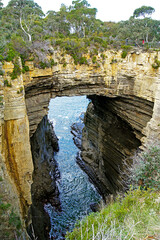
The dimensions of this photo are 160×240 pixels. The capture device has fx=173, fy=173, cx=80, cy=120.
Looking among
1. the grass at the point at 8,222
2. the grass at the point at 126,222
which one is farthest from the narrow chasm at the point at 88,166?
the grass at the point at 126,222

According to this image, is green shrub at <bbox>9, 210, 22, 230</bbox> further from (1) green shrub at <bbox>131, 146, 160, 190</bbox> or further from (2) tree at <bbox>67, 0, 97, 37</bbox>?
(2) tree at <bbox>67, 0, 97, 37</bbox>

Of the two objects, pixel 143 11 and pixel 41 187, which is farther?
pixel 143 11

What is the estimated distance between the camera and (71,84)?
1143cm

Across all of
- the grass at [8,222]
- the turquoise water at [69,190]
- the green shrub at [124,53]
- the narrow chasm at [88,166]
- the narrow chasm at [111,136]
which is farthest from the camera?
the turquoise water at [69,190]

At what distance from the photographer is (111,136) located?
583 inches

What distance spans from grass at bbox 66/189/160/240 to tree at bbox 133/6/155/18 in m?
25.4

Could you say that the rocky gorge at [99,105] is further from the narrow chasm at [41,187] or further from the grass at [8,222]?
the grass at [8,222]

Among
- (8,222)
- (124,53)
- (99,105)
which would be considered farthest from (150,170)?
(99,105)

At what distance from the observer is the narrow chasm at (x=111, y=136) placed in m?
12.5

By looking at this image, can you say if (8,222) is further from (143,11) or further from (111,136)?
(143,11)

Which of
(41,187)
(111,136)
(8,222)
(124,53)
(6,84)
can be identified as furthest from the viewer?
(111,136)

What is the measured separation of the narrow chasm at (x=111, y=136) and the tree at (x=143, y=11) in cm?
1603

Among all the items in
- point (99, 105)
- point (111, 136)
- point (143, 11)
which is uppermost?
point (143, 11)

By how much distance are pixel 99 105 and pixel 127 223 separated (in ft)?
40.4
